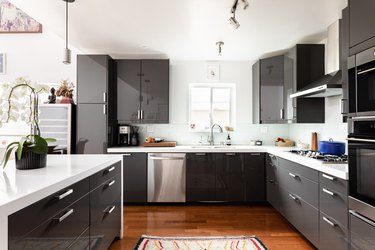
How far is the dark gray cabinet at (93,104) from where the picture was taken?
11.8ft

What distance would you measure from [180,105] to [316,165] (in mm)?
2580

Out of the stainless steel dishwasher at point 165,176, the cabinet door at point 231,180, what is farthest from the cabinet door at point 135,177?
the cabinet door at point 231,180

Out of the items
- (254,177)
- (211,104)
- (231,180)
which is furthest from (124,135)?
(254,177)

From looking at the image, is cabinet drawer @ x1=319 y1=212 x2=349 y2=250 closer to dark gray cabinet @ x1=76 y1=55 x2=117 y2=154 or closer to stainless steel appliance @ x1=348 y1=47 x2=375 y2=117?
stainless steel appliance @ x1=348 y1=47 x2=375 y2=117

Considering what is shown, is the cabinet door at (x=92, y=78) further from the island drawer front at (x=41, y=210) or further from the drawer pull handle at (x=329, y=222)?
the drawer pull handle at (x=329, y=222)

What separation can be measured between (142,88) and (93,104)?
2.63 feet

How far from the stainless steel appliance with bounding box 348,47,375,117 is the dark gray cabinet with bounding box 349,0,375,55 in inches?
2.3

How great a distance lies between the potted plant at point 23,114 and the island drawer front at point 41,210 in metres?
0.38

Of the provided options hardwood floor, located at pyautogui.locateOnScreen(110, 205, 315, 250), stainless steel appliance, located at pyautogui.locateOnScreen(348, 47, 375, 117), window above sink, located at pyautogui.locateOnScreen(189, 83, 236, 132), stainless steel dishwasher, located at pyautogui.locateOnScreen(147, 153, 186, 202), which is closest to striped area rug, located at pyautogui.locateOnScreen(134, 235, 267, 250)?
hardwood floor, located at pyautogui.locateOnScreen(110, 205, 315, 250)

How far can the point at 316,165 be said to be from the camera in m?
2.17

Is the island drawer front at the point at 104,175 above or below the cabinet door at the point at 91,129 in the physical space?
below

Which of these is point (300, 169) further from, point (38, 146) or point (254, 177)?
point (38, 146)

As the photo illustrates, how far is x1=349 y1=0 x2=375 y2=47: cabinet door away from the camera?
59.4 inches

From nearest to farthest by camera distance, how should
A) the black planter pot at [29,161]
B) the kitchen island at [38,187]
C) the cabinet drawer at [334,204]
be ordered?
the kitchen island at [38,187]
the black planter pot at [29,161]
the cabinet drawer at [334,204]
